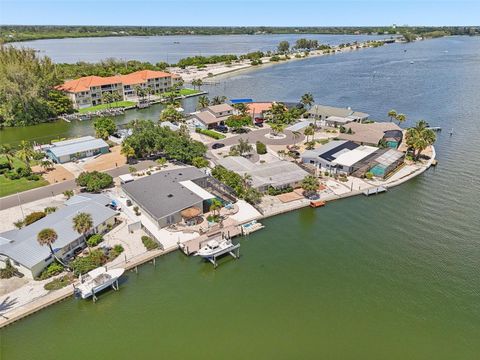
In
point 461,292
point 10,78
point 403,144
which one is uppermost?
point 10,78

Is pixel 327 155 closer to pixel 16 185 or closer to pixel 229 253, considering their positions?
pixel 229 253

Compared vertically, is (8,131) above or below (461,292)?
above

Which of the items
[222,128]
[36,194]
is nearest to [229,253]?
[36,194]

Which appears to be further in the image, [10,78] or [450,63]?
[450,63]

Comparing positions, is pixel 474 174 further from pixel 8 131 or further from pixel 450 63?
pixel 450 63

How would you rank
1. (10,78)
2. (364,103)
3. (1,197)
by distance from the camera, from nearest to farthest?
(1,197) → (10,78) → (364,103)

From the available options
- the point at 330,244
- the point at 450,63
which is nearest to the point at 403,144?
the point at 330,244
